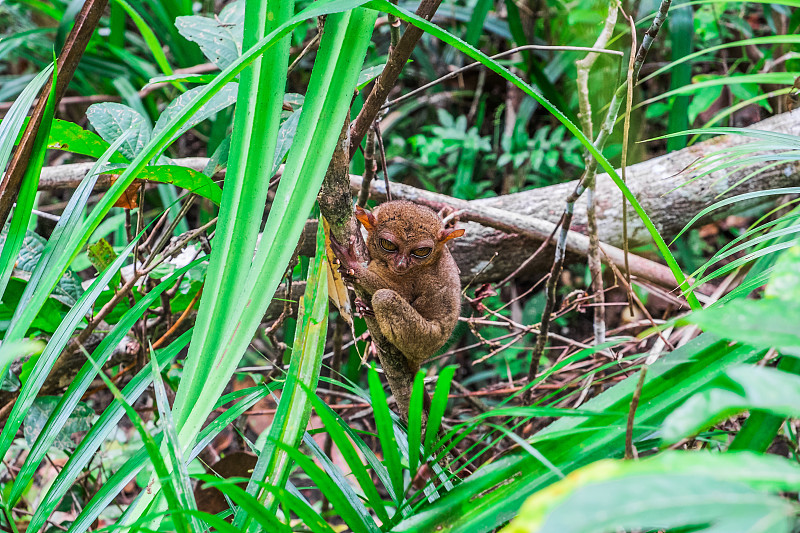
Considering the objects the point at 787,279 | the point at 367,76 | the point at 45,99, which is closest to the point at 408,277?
the point at 367,76

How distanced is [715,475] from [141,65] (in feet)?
15.8

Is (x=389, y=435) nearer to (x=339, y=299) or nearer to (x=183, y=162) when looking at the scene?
(x=339, y=299)

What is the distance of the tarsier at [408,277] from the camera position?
6.52ft

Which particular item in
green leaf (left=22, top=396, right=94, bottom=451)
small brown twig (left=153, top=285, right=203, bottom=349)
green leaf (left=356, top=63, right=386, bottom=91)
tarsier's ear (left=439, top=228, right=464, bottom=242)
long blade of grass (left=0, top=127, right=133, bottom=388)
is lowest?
green leaf (left=22, top=396, right=94, bottom=451)

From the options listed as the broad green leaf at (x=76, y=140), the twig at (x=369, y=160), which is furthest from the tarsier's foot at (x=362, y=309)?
the broad green leaf at (x=76, y=140)

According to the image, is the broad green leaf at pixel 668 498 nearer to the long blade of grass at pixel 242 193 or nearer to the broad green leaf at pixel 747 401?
the broad green leaf at pixel 747 401

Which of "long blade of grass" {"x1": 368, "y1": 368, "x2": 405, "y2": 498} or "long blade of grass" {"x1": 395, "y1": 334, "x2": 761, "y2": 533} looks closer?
"long blade of grass" {"x1": 395, "y1": 334, "x2": 761, "y2": 533}

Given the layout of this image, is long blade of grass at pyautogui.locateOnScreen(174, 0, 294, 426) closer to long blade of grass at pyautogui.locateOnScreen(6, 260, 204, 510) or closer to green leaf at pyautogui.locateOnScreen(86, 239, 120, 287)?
long blade of grass at pyautogui.locateOnScreen(6, 260, 204, 510)

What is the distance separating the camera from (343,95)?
1125 mm

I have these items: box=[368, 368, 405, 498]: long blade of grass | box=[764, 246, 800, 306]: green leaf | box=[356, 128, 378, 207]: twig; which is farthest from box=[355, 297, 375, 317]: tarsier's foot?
box=[764, 246, 800, 306]: green leaf

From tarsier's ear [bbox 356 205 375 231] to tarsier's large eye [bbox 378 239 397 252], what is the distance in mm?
70

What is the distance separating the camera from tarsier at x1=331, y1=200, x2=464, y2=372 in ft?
6.52

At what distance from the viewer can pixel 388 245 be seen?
2250 mm

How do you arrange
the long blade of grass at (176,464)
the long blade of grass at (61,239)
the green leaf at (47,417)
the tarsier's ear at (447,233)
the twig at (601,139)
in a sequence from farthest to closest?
the tarsier's ear at (447,233), the green leaf at (47,417), the twig at (601,139), the long blade of grass at (61,239), the long blade of grass at (176,464)
